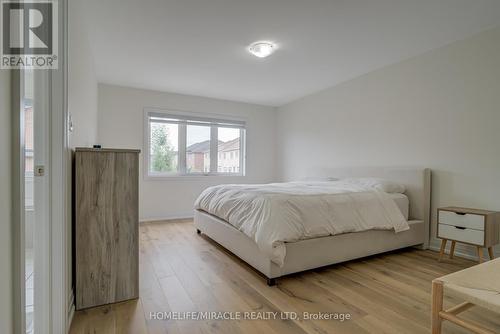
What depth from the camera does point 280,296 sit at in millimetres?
1910

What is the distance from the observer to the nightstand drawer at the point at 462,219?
2381mm

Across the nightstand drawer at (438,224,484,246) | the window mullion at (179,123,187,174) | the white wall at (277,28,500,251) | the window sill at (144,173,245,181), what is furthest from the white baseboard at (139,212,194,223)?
the nightstand drawer at (438,224,484,246)

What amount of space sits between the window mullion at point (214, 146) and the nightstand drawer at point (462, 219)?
12.4ft

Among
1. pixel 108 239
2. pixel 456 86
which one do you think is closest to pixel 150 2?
pixel 108 239

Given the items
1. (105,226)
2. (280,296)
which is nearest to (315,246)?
(280,296)

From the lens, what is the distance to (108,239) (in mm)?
1784

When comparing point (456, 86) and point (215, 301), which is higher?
point (456, 86)

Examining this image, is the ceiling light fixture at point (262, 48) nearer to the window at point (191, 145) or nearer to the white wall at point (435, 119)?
the white wall at point (435, 119)

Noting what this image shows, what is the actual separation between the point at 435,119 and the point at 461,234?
4.40ft

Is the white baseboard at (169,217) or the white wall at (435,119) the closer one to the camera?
the white wall at (435,119)

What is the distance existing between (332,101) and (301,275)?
3178mm

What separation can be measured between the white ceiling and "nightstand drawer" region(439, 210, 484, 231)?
187 cm

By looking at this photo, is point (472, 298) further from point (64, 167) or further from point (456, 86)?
point (456, 86)

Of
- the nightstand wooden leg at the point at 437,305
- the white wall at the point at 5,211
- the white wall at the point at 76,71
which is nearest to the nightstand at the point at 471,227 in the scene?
the nightstand wooden leg at the point at 437,305
